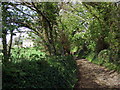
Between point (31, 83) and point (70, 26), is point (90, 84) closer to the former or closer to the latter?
point (31, 83)

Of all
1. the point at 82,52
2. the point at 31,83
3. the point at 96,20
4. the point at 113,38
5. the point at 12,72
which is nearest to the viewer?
the point at 12,72

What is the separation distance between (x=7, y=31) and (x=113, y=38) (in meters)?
6.22

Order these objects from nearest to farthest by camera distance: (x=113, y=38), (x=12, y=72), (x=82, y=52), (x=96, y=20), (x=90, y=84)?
(x=12, y=72) < (x=90, y=84) < (x=113, y=38) < (x=96, y=20) < (x=82, y=52)

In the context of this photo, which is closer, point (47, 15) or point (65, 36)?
point (47, 15)

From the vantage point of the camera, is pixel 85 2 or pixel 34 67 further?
pixel 85 2

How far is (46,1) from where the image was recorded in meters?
5.91

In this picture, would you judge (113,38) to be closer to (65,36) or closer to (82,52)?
(65,36)

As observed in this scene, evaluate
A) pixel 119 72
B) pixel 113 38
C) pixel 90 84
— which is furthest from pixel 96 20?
pixel 90 84

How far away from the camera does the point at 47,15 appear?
600 centimetres

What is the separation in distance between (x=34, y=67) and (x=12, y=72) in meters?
0.70

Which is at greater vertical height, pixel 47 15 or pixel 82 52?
pixel 47 15

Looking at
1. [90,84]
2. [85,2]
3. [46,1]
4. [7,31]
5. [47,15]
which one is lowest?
[90,84]

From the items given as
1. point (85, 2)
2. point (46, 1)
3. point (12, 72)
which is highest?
point (85, 2)

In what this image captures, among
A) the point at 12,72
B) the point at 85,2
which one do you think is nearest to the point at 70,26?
the point at 85,2
